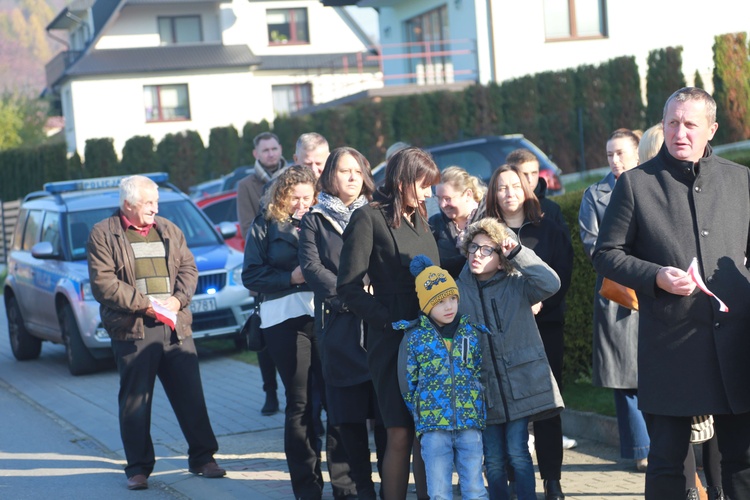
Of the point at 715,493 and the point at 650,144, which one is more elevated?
the point at 650,144

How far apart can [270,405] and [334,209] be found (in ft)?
12.4

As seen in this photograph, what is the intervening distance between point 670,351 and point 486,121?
25111 mm

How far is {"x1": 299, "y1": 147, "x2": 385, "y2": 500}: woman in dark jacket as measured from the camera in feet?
19.7

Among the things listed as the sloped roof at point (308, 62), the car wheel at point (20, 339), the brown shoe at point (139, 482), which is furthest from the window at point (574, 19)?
the brown shoe at point (139, 482)

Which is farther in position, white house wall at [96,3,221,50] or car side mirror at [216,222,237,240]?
white house wall at [96,3,221,50]

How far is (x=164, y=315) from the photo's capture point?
23.8ft

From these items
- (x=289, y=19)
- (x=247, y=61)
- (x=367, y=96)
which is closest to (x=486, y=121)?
(x=367, y=96)

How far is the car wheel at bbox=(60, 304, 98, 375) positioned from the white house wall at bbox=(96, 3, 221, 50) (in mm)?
36884

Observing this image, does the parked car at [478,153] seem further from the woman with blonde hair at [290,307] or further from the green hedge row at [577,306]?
the woman with blonde hair at [290,307]

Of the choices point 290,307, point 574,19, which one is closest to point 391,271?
point 290,307

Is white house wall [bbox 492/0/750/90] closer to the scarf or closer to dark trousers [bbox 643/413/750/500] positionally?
the scarf

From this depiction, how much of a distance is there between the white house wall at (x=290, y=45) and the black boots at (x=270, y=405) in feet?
133

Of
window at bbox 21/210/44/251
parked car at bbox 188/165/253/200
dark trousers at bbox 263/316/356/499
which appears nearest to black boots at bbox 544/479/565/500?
dark trousers at bbox 263/316/356/499

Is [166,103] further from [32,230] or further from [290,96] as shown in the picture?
[32,230]
